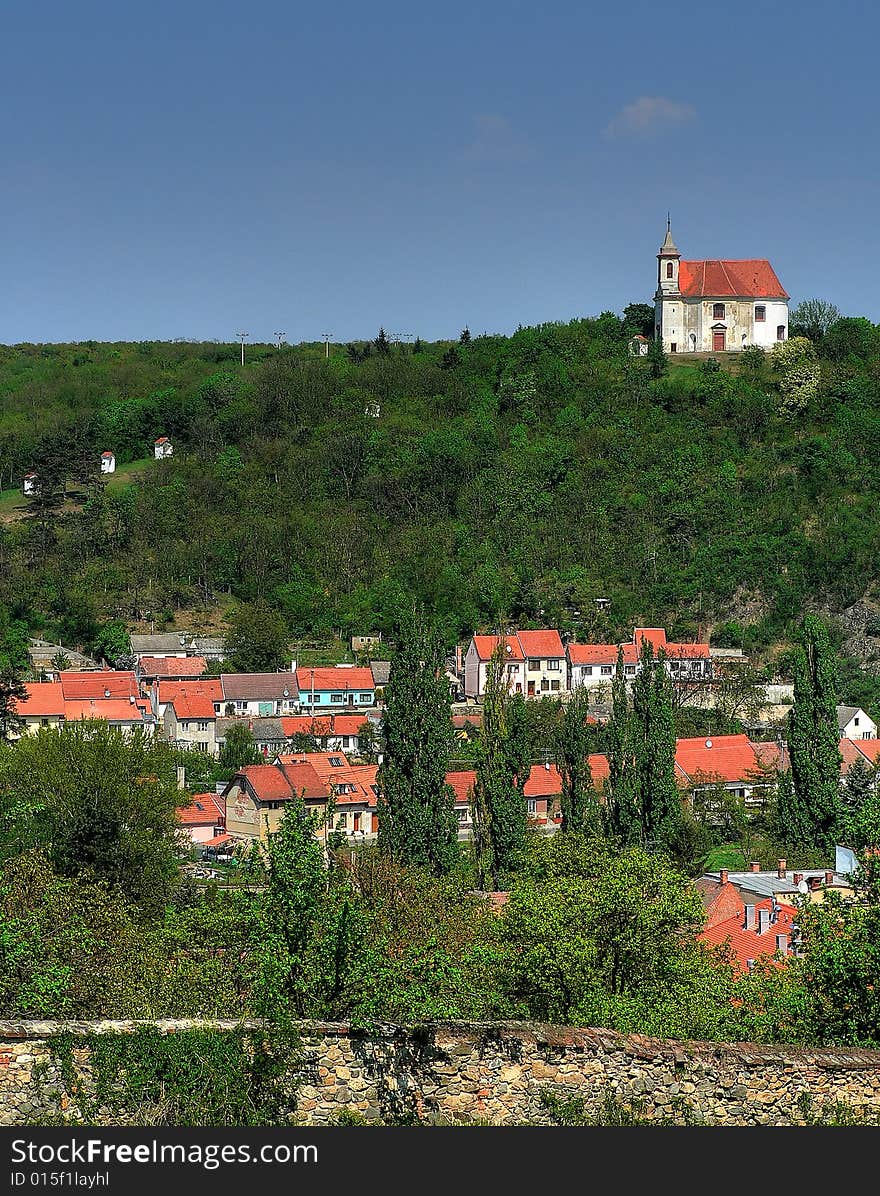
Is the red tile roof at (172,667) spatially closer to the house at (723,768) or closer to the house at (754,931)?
the house at (723,768)

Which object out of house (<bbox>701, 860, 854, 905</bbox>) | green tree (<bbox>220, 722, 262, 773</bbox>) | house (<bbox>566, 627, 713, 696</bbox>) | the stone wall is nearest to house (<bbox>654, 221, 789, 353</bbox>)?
house (<bbox>566, 627, 713, 696</bbox>)

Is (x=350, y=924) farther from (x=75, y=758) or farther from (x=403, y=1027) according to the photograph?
(x=75, y=758)

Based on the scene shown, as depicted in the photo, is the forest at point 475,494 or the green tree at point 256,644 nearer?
the green tree at point 256,644

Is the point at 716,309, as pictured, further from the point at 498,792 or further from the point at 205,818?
the point at 498,792

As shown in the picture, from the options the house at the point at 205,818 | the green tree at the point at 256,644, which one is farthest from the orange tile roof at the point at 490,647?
the house at the point at 205,818

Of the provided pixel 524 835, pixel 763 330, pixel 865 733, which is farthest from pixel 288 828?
pixel 763 330

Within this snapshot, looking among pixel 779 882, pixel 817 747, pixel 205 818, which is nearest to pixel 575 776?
pixel 817 747
